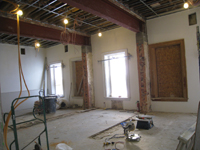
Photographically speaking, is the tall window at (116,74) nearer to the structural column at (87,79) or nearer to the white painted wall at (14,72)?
the structural column at (87,79)

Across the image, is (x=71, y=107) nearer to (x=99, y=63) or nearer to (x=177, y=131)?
(x=99, y=63)

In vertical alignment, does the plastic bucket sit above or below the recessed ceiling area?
below

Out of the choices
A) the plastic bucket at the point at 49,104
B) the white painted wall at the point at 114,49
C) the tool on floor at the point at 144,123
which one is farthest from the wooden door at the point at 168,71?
the plastic bucket at the point at 49,104

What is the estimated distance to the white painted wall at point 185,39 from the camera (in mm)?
5260

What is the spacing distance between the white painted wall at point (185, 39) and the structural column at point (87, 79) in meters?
2.93

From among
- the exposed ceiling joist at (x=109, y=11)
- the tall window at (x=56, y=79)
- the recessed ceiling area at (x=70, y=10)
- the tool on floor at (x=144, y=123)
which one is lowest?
the tool on floor at (x=144, y=123)

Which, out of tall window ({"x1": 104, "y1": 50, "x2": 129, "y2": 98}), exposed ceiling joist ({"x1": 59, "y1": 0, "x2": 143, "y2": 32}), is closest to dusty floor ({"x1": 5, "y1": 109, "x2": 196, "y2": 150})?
tall window ({"x1": 104, "y1": 50, "x2": 129, "y2": 98})

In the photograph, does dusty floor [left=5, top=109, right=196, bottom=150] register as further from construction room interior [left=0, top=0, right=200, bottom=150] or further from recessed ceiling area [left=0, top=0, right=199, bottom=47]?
recessed ceiling area [left=0, top=0, right=199, bottom=47]

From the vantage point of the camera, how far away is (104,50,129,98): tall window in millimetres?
6879

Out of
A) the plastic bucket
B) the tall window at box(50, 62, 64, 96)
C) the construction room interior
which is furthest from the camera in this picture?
the tall window at box(50, 62, 64, 96)

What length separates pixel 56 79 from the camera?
9.84 metres

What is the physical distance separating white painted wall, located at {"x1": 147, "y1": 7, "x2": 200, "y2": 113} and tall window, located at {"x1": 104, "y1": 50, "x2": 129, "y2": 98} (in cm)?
144

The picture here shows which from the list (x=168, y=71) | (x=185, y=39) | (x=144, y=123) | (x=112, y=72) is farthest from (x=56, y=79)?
(x=185, y=39)

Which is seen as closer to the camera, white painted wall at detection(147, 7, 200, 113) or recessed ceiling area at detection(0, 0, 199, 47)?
recessed ceiling area at detection(0, 0, 199, 47)
